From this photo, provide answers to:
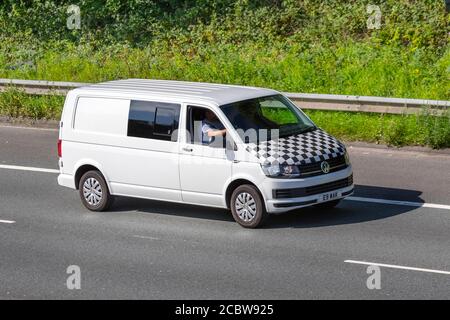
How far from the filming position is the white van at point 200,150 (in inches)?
586

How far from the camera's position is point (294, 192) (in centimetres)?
1476

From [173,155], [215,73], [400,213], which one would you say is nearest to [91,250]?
[173,155]

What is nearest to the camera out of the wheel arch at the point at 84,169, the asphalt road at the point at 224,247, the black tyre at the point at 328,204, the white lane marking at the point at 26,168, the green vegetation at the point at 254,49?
the asphalt road at the point at 224,247

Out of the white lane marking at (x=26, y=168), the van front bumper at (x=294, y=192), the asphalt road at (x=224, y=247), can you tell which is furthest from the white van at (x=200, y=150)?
the white lane marking at (x=26, y=168)

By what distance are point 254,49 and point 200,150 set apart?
11170 millimetres

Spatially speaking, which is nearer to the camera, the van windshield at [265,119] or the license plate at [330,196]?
the license plate at [330,196]

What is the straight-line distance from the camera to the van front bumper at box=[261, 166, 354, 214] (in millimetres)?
14711

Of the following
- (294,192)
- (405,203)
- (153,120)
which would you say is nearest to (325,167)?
(294,192)

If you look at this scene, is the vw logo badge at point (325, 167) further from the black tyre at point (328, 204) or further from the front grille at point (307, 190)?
the black tyre at point (328, 204)

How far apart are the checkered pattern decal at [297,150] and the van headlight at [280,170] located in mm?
55

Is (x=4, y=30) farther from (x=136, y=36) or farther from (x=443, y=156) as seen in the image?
(x=443, y=156)

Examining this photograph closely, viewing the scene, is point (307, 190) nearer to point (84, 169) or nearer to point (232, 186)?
point (232, 186)

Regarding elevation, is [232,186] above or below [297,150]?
below

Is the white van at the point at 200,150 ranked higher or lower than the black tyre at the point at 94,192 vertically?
higher
